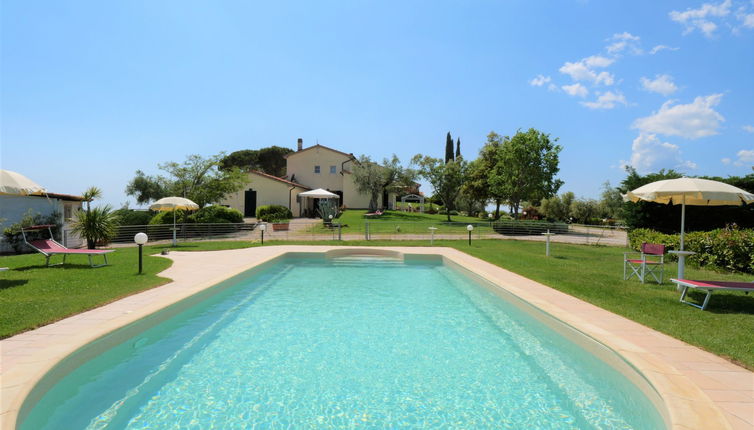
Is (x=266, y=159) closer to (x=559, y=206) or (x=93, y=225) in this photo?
(x=559, y=206)

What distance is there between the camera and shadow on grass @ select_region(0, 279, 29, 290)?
22.7 ft

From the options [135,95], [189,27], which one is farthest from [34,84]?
[189,27]

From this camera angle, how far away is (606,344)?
421cm

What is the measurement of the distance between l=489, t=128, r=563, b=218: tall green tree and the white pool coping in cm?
2126

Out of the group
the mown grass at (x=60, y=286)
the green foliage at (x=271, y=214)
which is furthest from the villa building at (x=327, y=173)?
the mown grass at (x=60, y=286)

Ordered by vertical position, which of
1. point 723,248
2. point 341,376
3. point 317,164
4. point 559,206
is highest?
point 317,164

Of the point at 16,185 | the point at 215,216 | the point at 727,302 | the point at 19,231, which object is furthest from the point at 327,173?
the point at 727,302

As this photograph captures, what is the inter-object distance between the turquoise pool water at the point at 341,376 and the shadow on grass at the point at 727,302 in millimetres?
3210

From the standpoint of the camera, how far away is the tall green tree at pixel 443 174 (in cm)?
3362

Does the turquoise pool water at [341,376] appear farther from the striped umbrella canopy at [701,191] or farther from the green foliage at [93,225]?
the green foliage at [93,225]

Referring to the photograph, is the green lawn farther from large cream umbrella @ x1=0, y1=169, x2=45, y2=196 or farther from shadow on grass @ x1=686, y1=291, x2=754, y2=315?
large cream umbrella @ x1=0, y1=169, x2=45, y2=196

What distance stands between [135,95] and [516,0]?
581 inches

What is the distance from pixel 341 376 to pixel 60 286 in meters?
6.62

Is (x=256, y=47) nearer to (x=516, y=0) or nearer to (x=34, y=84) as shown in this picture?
(x=34, y=84)
